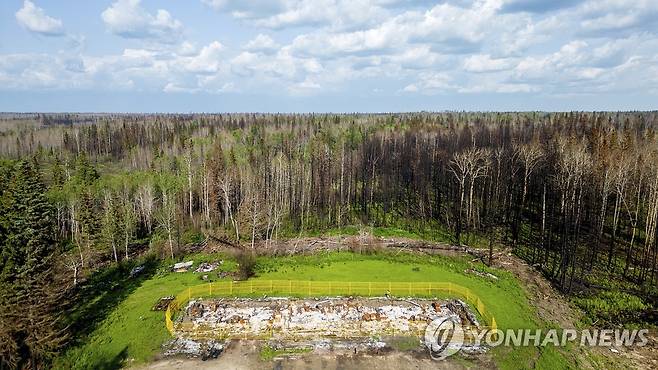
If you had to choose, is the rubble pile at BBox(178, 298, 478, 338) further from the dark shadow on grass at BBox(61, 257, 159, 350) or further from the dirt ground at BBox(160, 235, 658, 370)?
the dark shadow on grass at BBox(61, 257, 159, 350)

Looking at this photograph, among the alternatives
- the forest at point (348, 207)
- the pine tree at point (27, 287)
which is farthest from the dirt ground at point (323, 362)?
the forest at point (348, 207)

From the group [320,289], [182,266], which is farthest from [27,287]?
[320,289]

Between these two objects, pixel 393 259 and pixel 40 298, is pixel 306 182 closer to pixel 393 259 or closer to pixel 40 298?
pixel 393 259

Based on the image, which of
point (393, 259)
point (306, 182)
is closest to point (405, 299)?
point (393, 259)

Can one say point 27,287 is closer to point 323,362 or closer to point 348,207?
point 323,362

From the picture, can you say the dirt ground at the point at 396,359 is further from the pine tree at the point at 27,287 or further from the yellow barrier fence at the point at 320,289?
the pine tree at the point at 27,287
